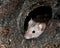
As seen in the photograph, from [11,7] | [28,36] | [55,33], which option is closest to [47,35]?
[55,33]

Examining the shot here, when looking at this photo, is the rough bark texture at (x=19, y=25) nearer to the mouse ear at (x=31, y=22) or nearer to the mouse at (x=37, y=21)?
the mouse at (x=37, y=21)

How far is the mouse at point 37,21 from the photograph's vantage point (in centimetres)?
550

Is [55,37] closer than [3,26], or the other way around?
[55,37]

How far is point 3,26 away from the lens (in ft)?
17.5

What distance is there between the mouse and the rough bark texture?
0.64 ft

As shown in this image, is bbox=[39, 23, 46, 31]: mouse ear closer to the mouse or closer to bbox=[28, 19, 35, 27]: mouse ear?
the mouse

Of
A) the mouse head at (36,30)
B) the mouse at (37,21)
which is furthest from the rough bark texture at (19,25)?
the mouse head at (36,30)

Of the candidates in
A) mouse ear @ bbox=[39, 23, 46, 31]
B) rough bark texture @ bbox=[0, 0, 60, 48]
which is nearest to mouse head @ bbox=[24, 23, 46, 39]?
mouse ear @ bbox=[39, 23, 46, 31]

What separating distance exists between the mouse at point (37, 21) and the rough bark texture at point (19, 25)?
0.19 m

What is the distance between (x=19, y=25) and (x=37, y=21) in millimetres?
835

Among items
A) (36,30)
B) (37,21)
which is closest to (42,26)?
(36,30)

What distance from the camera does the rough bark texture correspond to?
4.74 metres

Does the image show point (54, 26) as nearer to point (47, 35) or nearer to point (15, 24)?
point (47, 35)

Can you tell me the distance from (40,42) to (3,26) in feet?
3.87
